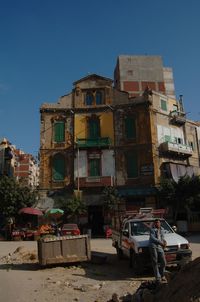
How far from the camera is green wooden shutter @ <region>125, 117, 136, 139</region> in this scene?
118 feet

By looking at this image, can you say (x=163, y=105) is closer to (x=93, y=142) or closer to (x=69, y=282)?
(x=93, y=142)

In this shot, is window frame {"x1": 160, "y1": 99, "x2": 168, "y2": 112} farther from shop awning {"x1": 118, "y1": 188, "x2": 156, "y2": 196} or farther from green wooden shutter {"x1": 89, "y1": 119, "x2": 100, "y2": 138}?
shop awning {"x1": 118, "y1": 188, "x2": 156, "y2": 196}

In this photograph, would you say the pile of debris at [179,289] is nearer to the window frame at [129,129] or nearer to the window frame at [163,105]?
Result: the window frame at [129,129]

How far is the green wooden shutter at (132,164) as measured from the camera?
34.7m

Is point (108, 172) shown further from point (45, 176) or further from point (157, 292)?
point (157, 292)

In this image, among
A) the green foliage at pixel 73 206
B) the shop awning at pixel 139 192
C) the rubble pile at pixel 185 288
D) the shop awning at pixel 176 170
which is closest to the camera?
the rubble pile at pixel 185 288

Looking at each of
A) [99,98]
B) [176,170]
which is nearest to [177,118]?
[176,170]

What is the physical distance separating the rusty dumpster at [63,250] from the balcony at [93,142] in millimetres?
22802

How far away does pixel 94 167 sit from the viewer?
116ft

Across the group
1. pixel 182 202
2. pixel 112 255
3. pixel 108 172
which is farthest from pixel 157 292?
pixel 108 172

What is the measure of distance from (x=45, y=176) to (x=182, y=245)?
25.9m

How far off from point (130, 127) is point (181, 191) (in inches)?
341

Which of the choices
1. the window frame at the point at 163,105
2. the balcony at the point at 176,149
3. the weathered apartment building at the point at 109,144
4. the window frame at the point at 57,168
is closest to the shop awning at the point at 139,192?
the weathered apartment building at the point at 109,144

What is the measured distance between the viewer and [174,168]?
114 feet
